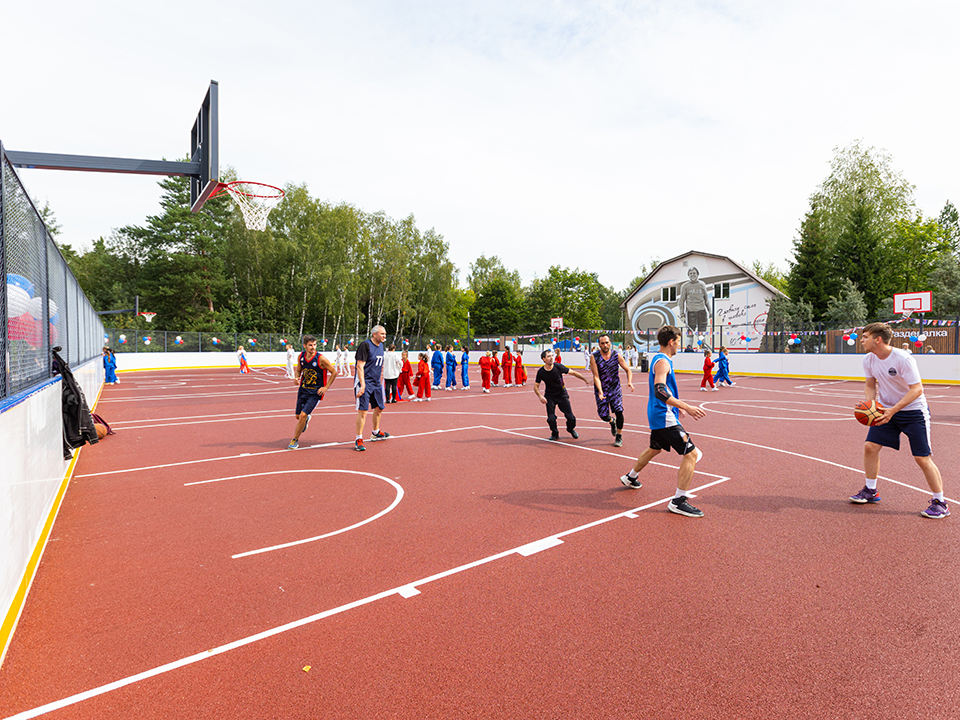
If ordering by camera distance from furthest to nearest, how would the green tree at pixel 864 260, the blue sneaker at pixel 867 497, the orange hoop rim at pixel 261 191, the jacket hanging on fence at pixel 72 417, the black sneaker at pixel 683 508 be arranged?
the green tree at pixel 864 260 → the orange hoop rim at pixel 261 191 → the jacket hanging on fence at pixel 72 417 → the blue sneaker at pixel 867 497 → the black sneaker at pixel 683 508

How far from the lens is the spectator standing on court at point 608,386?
9.65 m

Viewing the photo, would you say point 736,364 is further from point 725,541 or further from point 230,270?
point 230,270

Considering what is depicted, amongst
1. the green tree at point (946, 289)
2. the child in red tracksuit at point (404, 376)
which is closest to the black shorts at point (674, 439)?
the child in red tracksuit at point (404, 376)

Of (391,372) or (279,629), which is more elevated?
(391,372)

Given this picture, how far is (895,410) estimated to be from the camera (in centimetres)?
548

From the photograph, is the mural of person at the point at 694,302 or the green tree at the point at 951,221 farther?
the green tree at the point at 951,221

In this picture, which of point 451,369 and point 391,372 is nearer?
point 391,372

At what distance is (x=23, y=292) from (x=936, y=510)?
29.8ft

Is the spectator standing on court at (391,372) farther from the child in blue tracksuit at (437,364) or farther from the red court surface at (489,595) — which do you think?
the red court surface at (489,595)

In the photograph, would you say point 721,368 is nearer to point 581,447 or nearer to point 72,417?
point 581,447

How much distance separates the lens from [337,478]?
7.31 m

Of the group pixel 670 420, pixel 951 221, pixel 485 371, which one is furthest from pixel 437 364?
pixel 951 221

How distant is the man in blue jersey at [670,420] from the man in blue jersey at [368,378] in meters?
4.88

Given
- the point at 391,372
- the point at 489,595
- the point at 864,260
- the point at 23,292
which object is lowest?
the point at 489,595
